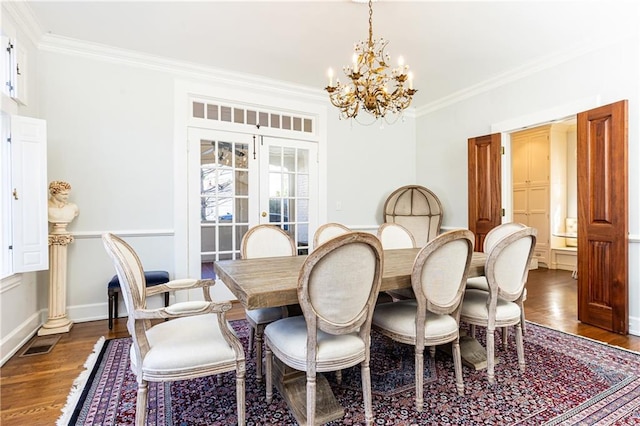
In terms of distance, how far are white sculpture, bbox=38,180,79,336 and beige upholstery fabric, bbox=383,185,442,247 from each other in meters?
3.82

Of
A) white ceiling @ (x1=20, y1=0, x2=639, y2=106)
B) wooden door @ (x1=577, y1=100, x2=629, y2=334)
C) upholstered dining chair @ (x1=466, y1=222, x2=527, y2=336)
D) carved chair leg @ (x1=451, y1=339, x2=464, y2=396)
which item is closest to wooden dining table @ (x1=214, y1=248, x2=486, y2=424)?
carved chair leg @ (x1=451, y1=339, x2=464, y2=396)

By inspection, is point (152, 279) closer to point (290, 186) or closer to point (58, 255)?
point (58, 255)

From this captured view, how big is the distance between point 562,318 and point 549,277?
2298 mm

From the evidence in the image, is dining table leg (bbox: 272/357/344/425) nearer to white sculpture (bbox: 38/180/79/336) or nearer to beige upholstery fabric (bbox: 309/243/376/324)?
beige upholstery fabric (bbox: 309/243/376/324)

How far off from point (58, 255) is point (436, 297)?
3.23m

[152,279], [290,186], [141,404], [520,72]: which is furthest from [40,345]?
[520,72]

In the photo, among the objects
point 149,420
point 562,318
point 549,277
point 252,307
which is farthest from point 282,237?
point 549,277

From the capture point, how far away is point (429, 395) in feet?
6.25

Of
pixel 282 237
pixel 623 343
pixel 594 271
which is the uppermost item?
pixel 282 237

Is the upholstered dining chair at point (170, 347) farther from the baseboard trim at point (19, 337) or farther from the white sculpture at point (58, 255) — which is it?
the white sculpture at point (58, 255)

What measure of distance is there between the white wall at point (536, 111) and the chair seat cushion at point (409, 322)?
2.31 m

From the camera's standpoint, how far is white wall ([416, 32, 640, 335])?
9.57ft

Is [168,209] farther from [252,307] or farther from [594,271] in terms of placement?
[594,271]

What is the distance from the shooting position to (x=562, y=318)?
A: 329 cm
